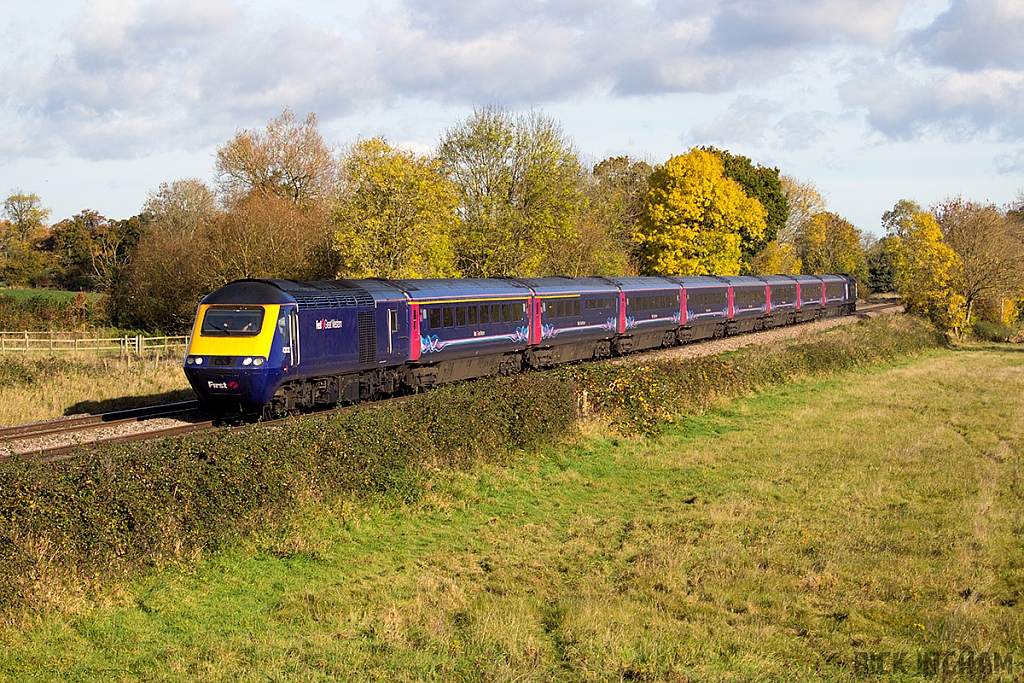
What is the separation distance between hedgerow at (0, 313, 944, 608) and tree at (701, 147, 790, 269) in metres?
59.7

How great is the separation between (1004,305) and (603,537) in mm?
51336

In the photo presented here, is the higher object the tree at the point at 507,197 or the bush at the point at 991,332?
the tree at the point at 507,197

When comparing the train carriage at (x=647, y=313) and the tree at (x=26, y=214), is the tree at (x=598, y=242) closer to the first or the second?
the train carriage at (x=647, y=313)

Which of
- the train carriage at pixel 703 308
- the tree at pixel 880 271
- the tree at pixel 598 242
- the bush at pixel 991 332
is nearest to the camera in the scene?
the train carriage at pixel 703 308

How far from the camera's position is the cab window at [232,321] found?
18.9m

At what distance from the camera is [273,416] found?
19.7 m

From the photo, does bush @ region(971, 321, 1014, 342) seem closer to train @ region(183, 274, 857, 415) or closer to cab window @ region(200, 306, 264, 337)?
→ train @ region(183, 274, 857, 415)

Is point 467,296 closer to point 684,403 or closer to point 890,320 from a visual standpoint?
point 684,403

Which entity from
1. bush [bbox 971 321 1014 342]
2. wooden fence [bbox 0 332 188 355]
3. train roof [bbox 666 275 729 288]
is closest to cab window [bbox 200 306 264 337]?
wooden fence [bbox 0 332 188 355]

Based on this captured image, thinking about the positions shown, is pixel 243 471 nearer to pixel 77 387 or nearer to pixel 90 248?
pixel 77 387

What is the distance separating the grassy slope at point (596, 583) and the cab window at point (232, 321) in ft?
19.6

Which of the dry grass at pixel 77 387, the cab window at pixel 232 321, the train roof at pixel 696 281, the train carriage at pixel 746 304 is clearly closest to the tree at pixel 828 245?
the train carriage at pixel 746 304

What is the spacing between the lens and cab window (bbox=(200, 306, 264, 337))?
18.9 meters

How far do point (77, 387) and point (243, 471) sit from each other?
15.9 meters
